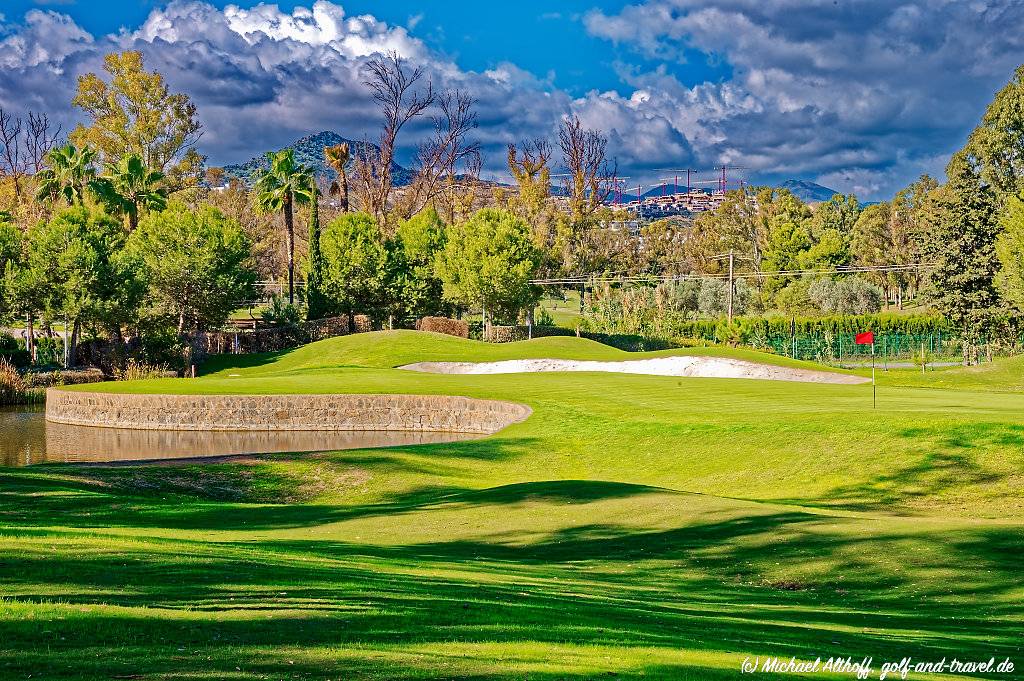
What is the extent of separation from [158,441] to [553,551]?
78.8 feet

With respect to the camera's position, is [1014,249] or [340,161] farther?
[340,161]

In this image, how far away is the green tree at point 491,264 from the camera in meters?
60.1

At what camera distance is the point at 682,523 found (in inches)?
569

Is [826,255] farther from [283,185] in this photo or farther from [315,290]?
[315,290]

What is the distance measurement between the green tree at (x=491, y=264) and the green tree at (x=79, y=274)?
20.5 meters

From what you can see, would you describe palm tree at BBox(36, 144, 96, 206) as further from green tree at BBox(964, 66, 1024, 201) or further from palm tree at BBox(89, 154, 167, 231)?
green tree at BBox(964, 66, 1024, 201)

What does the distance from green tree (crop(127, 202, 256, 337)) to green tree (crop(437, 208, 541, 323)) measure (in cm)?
1489

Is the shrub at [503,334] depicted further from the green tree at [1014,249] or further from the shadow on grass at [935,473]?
the shadow on grass at [935,473]

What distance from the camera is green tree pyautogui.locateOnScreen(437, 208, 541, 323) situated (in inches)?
2365

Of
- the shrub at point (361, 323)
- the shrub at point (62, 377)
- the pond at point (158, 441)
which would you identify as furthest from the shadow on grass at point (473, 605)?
the shrub at point (361, 323)

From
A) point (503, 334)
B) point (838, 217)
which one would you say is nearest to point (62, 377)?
point (503, 334)

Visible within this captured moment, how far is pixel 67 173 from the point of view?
221 ft

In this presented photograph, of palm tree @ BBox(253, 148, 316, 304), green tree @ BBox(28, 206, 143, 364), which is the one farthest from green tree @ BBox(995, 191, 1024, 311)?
palm tree @ BBox(253, 148, 316, 304)

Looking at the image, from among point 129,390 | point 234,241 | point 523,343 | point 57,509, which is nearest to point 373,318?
point 234,241
